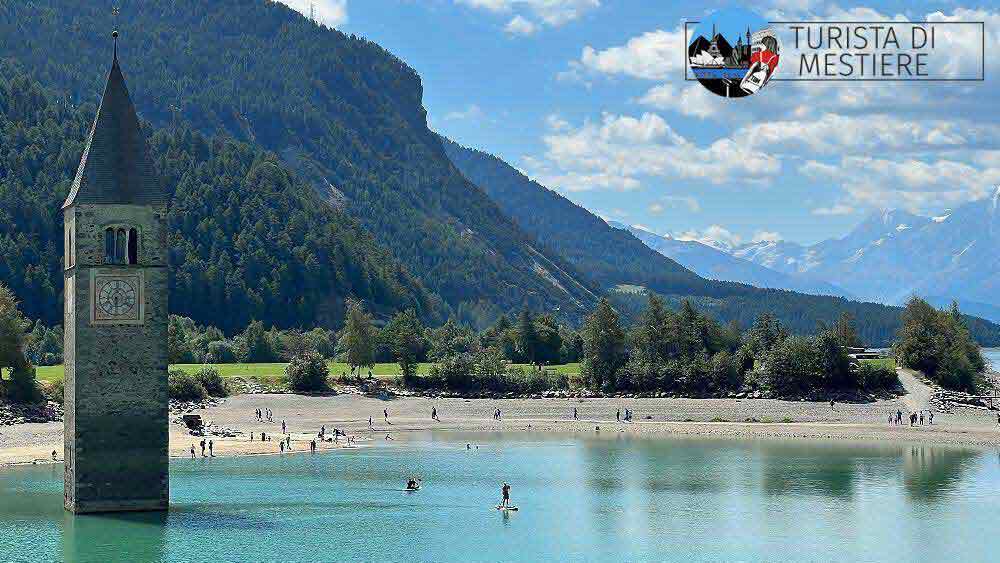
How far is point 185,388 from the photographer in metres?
108

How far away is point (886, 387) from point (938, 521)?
5436 cm

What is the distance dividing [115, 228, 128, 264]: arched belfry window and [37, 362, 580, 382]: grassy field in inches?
2428

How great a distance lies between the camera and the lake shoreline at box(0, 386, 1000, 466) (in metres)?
94.2

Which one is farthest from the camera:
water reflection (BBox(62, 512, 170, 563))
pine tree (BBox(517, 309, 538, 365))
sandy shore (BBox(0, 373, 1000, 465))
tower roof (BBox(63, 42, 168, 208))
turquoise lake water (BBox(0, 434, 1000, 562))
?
pine tree (BBox(517, 309, 538, 365))

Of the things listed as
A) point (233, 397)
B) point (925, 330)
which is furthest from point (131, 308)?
point (925, 330)

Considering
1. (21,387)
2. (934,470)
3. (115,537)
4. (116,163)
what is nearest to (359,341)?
(21,387)

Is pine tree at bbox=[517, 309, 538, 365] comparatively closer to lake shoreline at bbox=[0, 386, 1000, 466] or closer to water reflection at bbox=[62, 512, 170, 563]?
lake shoreline at bbox=[0, 386, 1000, 466]

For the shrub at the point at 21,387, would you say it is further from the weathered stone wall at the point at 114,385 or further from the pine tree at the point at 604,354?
the pine tree at the point at 604,354

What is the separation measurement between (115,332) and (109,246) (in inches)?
131

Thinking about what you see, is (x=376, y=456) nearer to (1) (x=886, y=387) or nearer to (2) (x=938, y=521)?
(2) (x=938, y=521)

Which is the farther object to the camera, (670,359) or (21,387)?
(670,359)

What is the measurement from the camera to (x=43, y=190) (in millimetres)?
195625

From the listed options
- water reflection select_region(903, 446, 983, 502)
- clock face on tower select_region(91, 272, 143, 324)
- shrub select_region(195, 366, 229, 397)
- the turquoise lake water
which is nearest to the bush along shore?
shrub select_region(195, 366, 229, 397)

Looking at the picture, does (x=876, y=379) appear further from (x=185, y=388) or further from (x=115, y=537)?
(x=115, y=537)
